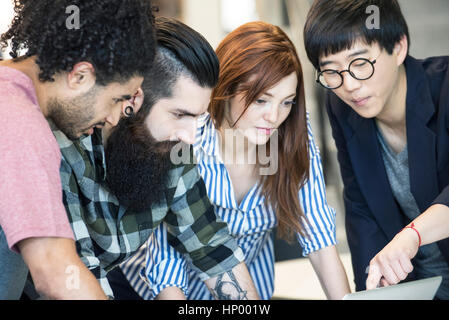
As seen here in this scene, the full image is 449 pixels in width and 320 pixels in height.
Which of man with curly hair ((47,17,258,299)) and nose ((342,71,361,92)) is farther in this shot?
nose ((342,71,361,92))

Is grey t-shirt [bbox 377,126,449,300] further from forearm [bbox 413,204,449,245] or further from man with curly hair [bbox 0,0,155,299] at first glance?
man with curly hair [bbox 0,0,155,299]

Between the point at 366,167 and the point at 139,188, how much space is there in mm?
766

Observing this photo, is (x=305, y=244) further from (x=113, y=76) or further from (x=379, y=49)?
(x=113, y=76)

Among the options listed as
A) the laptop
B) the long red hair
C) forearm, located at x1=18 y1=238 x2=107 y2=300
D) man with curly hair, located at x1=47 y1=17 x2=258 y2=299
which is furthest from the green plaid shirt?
the laptop

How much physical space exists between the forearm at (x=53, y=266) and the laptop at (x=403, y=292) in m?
0.44

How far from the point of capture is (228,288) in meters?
Answer: 1.57

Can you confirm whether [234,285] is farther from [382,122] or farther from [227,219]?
[382,122]

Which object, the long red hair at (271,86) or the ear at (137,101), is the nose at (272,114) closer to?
the long red hair at (271,86)

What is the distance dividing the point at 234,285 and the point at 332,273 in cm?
30

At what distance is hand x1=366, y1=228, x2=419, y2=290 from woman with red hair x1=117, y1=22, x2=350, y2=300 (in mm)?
350

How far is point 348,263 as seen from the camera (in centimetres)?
278

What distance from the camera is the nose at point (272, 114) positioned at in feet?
5.35

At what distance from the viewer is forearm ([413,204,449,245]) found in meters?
1.41

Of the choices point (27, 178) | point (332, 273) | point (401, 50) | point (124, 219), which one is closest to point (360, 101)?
point (401, 50)
